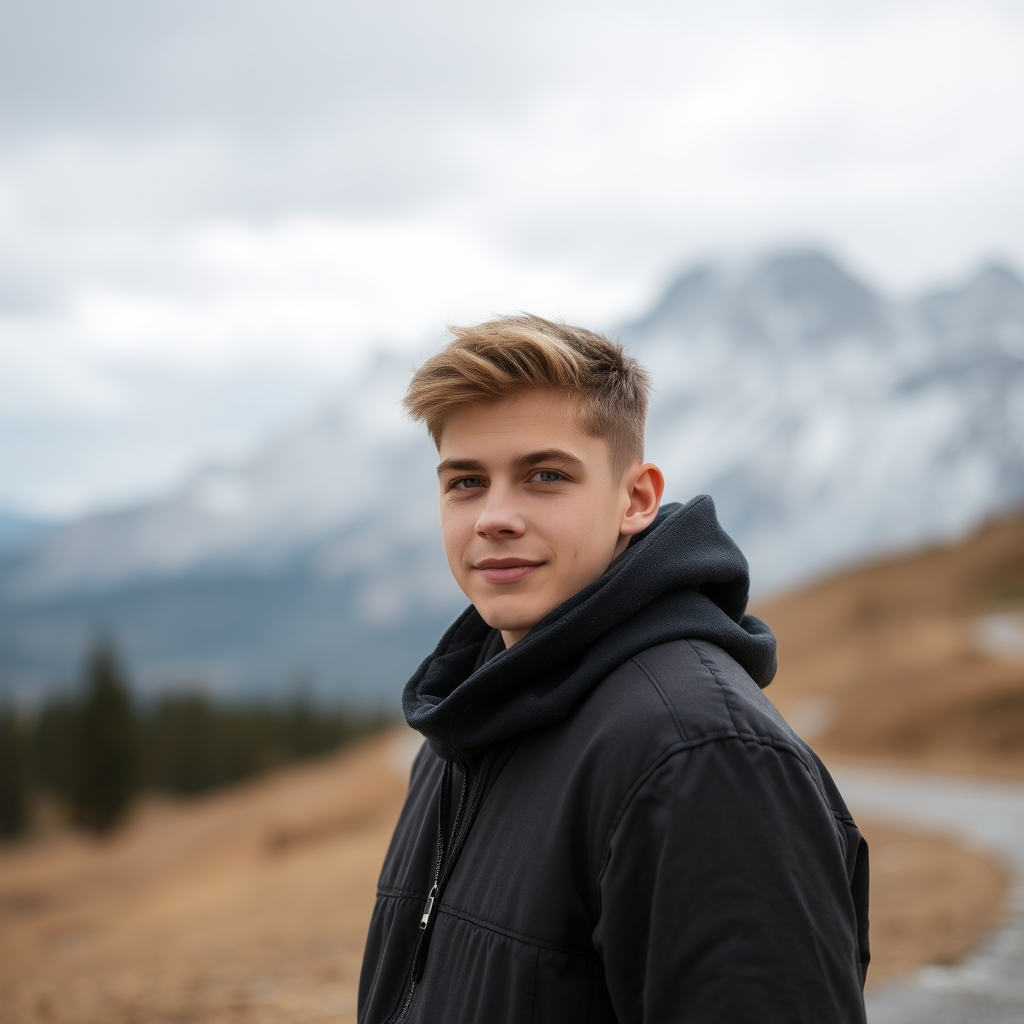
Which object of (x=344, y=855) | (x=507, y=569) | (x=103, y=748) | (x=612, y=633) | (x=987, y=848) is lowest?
(x=612, y=633)

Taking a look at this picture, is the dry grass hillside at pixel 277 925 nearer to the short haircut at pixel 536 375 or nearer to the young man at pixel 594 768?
the young man at pixel 594 768

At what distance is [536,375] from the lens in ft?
7.07

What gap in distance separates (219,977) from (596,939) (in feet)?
28.9

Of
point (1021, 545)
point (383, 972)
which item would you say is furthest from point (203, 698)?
point (383, 972)

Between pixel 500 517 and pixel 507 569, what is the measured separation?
4.4 inches

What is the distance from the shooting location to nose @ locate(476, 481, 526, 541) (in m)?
2.15

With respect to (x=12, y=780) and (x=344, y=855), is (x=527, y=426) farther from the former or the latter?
(x=12, y=780)

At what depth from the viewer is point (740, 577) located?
225 centimetres

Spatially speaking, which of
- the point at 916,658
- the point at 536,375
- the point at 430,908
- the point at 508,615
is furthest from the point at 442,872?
the point at 916,658

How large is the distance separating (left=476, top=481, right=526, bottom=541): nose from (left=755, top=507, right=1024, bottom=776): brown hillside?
23720mm

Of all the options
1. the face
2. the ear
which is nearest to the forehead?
the face

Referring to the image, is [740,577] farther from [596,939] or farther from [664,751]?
[596,939]

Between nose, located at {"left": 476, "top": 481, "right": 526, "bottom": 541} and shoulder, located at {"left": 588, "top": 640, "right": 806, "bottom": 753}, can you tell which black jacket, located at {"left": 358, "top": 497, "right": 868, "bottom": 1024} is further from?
nose, located at {"left": 476, "top": 481, "right": 526, "bottom": 541}

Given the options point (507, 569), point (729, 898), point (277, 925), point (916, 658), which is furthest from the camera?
point (916, 658)
